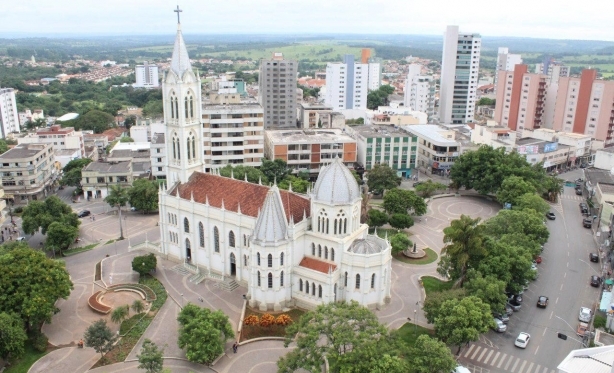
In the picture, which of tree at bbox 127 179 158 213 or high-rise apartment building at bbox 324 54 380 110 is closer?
tree at bbox 127 179 158 213

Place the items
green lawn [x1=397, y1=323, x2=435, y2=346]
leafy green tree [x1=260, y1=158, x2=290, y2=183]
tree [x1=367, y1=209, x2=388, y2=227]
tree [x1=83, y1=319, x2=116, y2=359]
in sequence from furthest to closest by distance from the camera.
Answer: leafy green tree [x1=260, y1=158, x2=290, y2=183] → tree [x1=367, y1=209, x2=388, y2=227] → green lawn [x1=397, y1=323, x2=435, y2=346] → tree [x1=83, y1=319, x2=116, y2=359]

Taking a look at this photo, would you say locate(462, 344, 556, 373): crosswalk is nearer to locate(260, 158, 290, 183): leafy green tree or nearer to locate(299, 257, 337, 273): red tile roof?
locate(299, 257, 337, 273): red tile roof

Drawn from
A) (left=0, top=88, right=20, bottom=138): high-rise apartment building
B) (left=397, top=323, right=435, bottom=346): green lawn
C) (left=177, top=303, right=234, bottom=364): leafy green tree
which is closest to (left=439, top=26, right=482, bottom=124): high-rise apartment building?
(left=397, top=323, right=435, bottom=346): green lawn

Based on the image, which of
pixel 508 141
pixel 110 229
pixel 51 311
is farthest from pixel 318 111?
pixel 51 311

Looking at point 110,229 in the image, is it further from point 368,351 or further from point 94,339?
point 368,351

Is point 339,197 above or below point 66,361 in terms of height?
above

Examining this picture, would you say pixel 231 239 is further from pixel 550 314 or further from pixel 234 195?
pixel 550 314

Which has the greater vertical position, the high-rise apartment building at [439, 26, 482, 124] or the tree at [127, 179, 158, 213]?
the high-rise apartment building at [439, 26, 482, 124]
